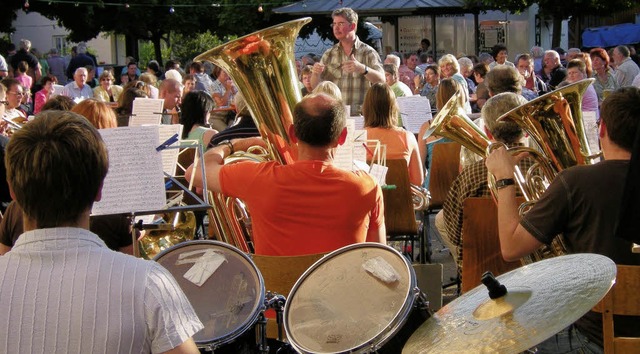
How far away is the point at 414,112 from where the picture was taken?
778cm

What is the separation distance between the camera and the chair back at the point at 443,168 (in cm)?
654

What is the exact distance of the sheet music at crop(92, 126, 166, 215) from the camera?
10.2ft

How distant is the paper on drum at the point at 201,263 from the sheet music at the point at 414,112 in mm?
4817

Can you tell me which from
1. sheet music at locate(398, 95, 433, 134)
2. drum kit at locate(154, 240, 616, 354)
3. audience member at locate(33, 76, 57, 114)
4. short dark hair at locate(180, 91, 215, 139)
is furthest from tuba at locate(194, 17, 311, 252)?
audience member at locate(33, 76, 57, 114)

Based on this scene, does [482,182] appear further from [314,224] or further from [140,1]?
[140,1]

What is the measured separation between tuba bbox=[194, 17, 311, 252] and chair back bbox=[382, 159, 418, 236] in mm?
1203

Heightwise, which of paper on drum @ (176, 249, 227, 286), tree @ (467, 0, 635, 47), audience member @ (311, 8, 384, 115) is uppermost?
tree @ (467, 0, 635, 47)

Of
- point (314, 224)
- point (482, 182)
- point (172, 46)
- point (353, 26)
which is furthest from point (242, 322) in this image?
point (172, 46)

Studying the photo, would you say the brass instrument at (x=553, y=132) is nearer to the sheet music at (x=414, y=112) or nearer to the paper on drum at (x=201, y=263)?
the paper on drum at (x=201, y=263)

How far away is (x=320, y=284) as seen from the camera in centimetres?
297

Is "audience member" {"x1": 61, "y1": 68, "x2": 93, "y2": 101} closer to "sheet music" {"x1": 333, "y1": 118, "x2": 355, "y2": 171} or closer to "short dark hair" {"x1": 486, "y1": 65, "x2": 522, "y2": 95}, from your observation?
"short dark hair" {"x1": 486, "y1": 65, "x2": 522, "y2": 95}

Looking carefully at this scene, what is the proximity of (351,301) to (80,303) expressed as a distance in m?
1.10

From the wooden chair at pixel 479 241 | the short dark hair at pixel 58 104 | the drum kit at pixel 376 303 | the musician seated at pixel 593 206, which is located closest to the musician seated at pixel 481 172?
the wooden chair at pixel 479 241

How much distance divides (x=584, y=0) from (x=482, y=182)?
59.7ft
